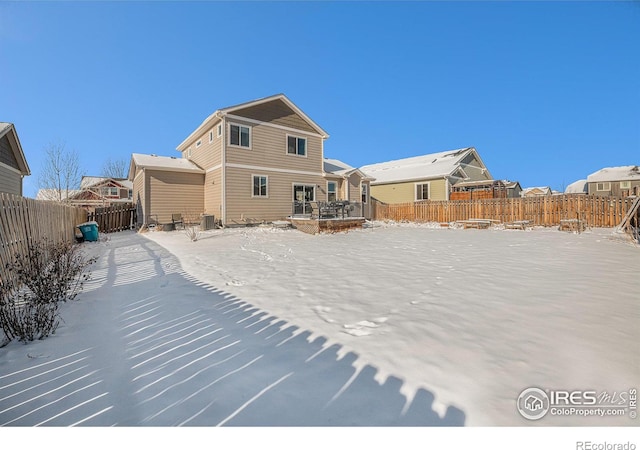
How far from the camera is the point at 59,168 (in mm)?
21672

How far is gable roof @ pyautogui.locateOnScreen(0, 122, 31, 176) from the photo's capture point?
11219mm

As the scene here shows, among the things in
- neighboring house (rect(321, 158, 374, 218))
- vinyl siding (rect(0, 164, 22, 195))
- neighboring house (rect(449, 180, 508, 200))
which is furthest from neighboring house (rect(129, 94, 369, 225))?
neighboring house (rect(449, 180, 508, 200))

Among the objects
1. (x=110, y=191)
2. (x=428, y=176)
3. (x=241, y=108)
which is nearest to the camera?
(x=241, y=108)

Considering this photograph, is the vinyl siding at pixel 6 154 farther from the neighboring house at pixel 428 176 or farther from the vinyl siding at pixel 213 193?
the neighboring house at pixel 428 176

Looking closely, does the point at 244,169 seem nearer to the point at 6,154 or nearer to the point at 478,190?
the point at 6,154

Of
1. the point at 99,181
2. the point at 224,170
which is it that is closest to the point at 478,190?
the point at 224,170

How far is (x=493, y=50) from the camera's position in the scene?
8.33 metres

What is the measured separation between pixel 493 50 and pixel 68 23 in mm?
11287

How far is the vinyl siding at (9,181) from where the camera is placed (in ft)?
38.6

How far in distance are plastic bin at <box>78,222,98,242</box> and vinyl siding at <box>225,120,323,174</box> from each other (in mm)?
6791

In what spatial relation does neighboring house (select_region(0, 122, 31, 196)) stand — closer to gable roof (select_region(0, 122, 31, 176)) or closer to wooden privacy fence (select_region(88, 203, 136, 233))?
gable roof (select_region(0, 122, 31, 176))

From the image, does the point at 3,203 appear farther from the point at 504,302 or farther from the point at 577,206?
the point at 577,206

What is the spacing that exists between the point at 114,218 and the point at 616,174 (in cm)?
6384
